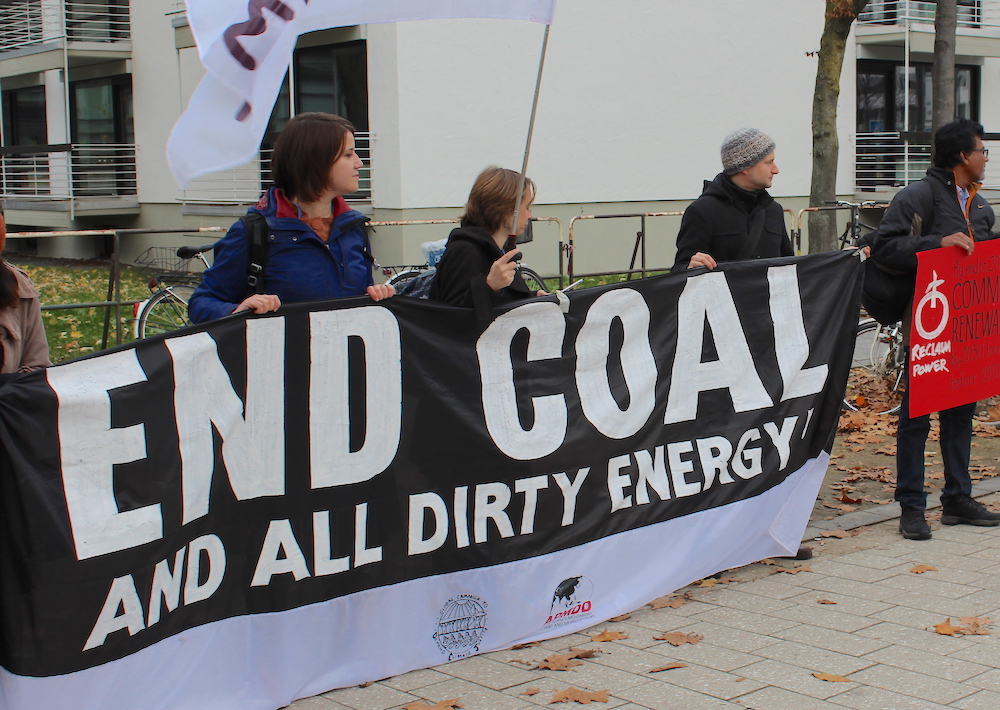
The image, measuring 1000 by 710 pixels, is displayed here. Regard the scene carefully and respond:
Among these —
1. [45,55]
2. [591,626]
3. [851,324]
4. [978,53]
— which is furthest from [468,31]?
[591,626]

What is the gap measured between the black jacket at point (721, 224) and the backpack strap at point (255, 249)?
2262 mm

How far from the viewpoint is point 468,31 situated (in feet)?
66.9

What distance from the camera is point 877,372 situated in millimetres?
9508

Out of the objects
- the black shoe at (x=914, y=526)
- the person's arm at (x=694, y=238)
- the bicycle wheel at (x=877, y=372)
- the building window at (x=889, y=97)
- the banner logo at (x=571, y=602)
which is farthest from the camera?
the building window at (x=889, y=97)

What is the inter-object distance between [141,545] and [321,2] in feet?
6.00

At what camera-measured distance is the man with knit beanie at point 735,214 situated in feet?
18.2

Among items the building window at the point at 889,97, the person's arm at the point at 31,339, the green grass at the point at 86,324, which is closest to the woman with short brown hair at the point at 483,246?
the person's arm at the point at 31,339

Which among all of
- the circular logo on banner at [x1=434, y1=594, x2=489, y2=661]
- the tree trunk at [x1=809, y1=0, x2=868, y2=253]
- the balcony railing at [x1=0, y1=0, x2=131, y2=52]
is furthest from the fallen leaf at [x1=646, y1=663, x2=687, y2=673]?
the balcony railing at [x1=0, y1=0, x2=131, y2=52]

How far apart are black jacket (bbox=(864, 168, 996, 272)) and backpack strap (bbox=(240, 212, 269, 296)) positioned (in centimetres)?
335

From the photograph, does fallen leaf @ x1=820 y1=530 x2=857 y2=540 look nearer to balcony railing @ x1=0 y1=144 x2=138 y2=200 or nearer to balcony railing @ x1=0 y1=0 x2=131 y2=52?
balcony railing @ x1=0 y1=144 x2=138 y2=200

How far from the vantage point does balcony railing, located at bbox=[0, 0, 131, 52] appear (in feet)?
86.2

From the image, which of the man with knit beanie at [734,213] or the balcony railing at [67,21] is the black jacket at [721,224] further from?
the balcony railing at [67,21]

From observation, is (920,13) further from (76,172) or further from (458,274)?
(458,274)

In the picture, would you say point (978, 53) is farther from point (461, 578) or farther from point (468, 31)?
point (461, 578)
